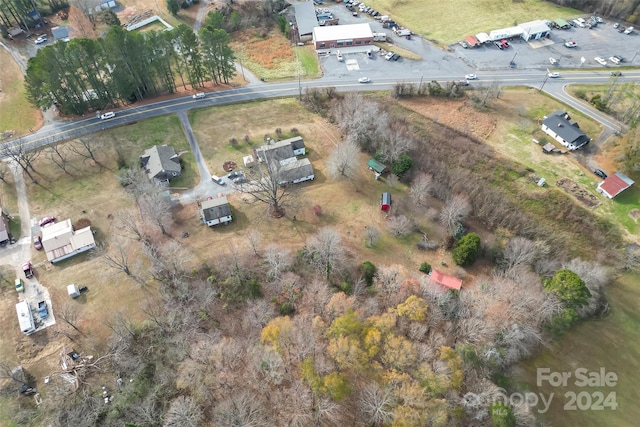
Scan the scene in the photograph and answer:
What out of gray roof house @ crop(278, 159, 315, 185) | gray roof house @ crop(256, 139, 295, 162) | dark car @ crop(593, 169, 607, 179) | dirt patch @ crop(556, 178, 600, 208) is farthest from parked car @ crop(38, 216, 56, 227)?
dark car @ crop(593, 169, 607, 179)

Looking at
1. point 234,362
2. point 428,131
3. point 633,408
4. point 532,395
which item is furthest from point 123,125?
point 633,408

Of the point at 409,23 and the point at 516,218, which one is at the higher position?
the point at 409,23

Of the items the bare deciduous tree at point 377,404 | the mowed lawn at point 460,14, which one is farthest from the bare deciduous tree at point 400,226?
the mowed lawn at point 460,14

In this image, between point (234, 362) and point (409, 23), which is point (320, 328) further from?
point (409, 23)

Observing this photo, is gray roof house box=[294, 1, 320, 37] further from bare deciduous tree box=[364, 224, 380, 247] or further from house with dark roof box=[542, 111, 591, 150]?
bare deciduous tree box=[364, 224, 380, 247]

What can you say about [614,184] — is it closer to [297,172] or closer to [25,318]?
[297,172]

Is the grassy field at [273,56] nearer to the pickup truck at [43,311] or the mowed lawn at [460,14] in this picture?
the mowed lawn at [460,14]
